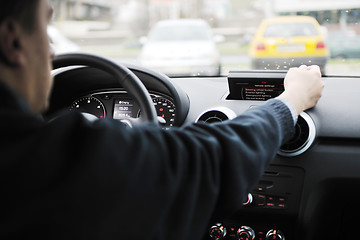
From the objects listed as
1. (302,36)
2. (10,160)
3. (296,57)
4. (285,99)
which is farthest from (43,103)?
(302,36)

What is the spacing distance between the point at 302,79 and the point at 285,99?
0.64 feet

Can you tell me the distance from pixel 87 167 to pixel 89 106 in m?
1.42

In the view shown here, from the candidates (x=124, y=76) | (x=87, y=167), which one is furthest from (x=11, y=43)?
(x=124, y=76)

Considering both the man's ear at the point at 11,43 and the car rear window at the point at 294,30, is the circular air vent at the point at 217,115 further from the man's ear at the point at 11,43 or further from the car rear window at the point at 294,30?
the man's ear at the point at 11,43

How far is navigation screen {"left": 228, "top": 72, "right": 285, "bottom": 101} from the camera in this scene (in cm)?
177

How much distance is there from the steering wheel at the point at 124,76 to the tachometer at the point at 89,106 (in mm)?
506

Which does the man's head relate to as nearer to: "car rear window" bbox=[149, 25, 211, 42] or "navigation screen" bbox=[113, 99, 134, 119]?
"navigation screen" bbox=[113, 99, 134, 119]

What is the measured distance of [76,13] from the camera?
486 inches

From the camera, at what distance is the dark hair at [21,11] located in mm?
761

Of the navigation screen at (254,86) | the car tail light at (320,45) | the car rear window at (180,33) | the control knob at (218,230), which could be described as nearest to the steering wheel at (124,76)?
the navigation screen at (254,86)

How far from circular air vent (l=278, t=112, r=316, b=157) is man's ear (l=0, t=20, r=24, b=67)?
47.6 inches

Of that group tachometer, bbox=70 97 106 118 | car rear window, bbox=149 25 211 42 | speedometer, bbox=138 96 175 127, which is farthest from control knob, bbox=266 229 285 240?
car rear window, bbox=149 25 211 42

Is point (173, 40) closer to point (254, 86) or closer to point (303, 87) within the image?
point (254, 86)

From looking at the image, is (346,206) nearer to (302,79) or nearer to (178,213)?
(302,79)
